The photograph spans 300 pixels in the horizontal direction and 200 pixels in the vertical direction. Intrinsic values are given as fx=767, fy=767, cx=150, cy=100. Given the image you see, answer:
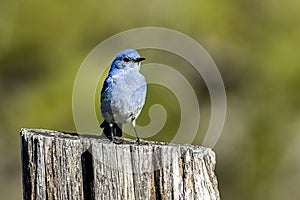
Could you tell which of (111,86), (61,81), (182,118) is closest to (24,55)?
(61,81)

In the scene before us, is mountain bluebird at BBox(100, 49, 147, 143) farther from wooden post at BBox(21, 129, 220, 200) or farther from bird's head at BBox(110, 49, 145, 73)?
wooden post at BBox(21, 129, 220, 200)

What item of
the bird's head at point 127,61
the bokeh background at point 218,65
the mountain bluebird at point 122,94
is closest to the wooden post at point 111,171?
the mountain bluebird at point 122,94

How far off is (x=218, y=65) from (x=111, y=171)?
25.4 ft

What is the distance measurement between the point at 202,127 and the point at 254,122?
130 centimetres

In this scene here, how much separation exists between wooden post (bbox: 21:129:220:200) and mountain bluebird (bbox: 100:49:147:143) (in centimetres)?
170

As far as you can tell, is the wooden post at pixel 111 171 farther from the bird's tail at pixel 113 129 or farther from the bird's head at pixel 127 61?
the bird's head at pixel 127 61

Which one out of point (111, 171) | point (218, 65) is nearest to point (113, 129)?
point (111, 171)

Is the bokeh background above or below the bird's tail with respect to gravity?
above

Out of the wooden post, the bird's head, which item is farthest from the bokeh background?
the wooden post

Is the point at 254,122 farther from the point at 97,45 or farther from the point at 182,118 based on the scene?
the point at 97,45

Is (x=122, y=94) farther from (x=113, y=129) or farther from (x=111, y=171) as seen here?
(x=111, y=171)

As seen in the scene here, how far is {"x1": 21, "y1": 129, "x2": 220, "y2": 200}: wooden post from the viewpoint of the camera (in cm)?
361

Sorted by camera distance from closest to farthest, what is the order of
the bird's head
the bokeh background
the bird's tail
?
1. the bird's tail
2. the bird's head
3. the bokeh background

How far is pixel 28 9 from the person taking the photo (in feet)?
37.8
